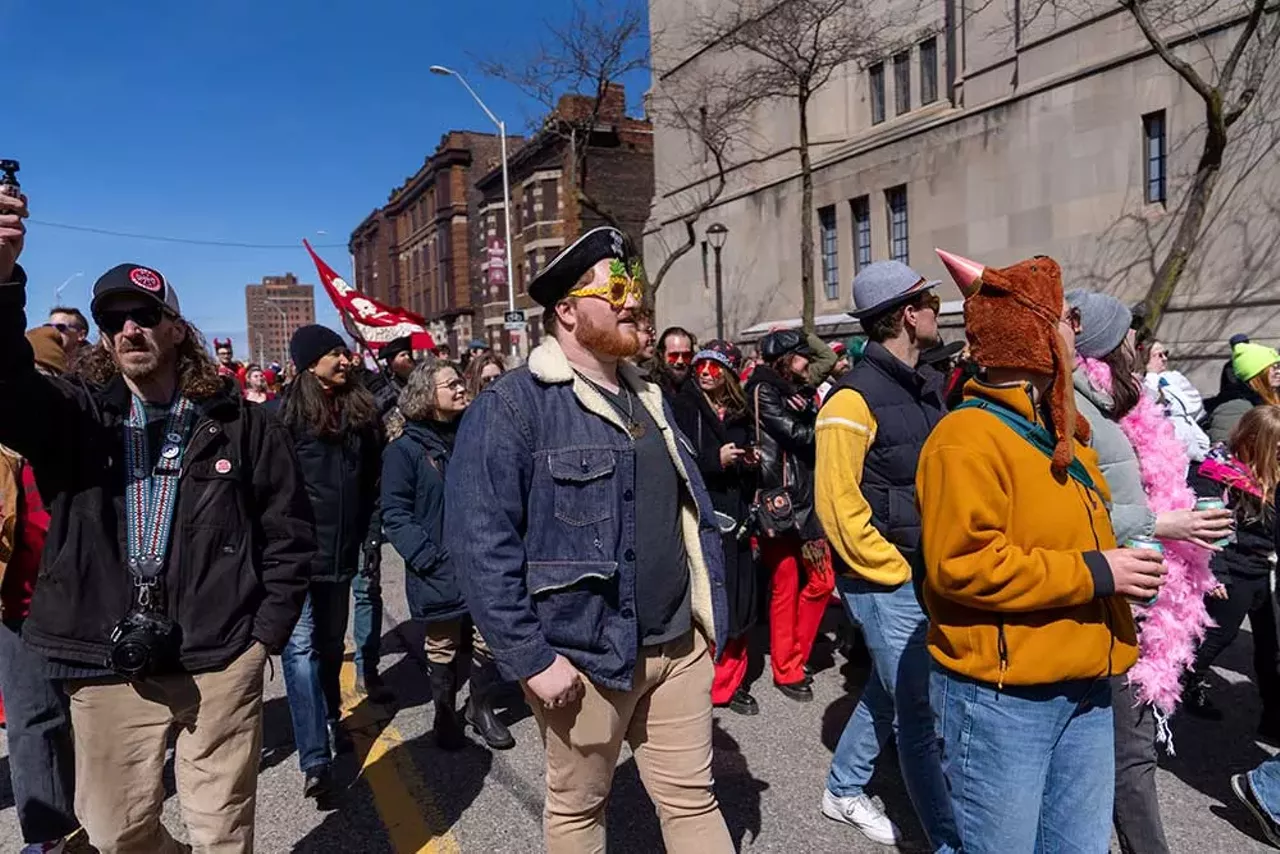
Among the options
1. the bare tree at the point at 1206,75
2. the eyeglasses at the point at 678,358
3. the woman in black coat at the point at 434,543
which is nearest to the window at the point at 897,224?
the bare tree at the point at 1206,75

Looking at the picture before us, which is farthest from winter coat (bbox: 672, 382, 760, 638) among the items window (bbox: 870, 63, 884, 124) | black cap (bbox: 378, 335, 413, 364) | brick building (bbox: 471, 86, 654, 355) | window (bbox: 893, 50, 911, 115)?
brick building (bbox: 471, 86, 654, 355)

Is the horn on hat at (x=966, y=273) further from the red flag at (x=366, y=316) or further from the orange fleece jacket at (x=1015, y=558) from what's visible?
the red flag at (x=366, y=316)

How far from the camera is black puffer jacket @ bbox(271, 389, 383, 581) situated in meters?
4.29

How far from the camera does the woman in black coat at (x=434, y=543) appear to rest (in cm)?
433

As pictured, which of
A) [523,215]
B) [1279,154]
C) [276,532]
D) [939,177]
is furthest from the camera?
[523,215]

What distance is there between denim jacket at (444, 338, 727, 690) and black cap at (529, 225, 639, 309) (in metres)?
0.23

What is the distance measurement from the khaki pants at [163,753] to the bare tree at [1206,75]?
39.0 feet

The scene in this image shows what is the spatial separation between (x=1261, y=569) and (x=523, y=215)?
39.2m

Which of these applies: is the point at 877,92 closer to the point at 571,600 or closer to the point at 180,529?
the point at 571,600

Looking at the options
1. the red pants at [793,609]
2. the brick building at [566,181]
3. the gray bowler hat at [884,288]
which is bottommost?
the red pants at [793,609]

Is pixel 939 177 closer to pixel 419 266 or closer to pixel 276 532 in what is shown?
pixel 276 532

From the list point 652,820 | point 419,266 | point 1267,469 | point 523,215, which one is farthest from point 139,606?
point 419,266

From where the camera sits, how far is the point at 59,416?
7.63ft

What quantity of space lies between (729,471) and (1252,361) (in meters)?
3.65
